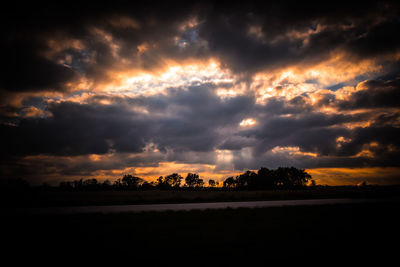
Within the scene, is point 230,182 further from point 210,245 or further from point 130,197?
point 210,245

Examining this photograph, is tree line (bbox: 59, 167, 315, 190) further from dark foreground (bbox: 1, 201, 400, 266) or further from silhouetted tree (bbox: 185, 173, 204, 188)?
dark foreground (bbox: 1, 201, 400, 266)

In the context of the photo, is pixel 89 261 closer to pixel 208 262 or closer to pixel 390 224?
pixel 208 262

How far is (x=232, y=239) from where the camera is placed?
31.1 feet

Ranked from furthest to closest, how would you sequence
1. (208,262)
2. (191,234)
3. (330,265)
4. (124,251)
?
(191,234), (124,251), (208,262), (330,265)

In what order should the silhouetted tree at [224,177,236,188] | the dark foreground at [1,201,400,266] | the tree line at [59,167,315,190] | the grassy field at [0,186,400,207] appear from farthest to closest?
the silhouetted tree at [224,177,236,188] → the tree line at [59,167,315,190] → the grassy field at [0,186,400,207] → the dark foreground at [1,201,400,266]

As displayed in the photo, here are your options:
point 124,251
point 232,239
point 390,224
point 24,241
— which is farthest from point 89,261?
point 390,224

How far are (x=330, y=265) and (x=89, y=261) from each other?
8.20 meters

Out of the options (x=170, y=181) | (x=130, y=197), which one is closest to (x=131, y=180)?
(x=170, y=181)

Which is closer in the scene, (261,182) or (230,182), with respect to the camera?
(261,182)

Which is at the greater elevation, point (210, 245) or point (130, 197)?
point (210, 245)

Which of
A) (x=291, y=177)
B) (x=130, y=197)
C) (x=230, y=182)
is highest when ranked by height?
(x=291, y=177)

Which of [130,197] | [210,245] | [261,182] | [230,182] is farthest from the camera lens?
[230,182]

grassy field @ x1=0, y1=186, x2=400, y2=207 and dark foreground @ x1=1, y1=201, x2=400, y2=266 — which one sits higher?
dark foreground @ x1=1, y1=201, x2=400, y2=266

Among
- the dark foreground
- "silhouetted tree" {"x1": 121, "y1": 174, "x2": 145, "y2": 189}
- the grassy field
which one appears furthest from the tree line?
the dark foreground
